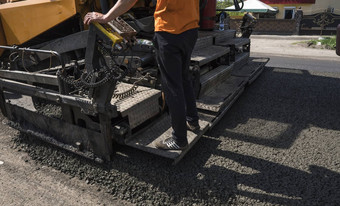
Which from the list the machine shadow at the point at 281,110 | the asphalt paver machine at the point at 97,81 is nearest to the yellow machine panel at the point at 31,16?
the asphalt paver machine at the point at 97,81

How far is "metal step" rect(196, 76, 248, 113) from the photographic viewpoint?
12.6 feet

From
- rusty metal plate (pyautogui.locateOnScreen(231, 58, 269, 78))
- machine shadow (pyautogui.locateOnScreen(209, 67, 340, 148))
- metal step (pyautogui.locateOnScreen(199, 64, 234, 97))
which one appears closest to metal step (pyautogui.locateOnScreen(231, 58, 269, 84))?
rusty metal plate (pyautogui.locateOnScreen(231, 58, 269, 78))

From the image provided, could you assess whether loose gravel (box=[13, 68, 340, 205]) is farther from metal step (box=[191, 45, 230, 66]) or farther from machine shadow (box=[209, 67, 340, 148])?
metal step (box=[191, 45, 230, 66])

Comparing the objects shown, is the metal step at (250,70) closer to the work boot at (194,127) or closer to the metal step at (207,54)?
the metal step at (207,54)

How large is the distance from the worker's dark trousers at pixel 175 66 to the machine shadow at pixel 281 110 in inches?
43.2

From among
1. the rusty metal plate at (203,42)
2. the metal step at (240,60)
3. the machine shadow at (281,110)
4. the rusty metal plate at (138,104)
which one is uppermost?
the rusty metal plate at (203,42)

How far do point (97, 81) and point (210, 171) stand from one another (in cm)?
151

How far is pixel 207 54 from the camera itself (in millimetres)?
4316

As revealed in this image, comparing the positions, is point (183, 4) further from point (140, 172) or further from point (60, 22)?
point (60, 22)

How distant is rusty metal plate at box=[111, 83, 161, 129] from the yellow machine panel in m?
1.77

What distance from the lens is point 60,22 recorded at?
4461 millimetres

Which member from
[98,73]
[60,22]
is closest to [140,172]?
[98,73]

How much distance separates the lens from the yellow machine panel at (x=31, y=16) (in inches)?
172

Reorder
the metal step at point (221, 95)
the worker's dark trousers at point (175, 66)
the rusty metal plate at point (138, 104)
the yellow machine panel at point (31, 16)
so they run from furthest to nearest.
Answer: the yellow machine panel at point (31, 16) < the metal step at point (221, 95) < the rusty metal plate at point (138, 104) < the worker's dark trousers at point (175, 66)
